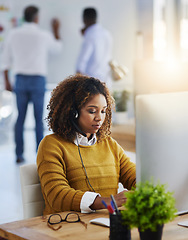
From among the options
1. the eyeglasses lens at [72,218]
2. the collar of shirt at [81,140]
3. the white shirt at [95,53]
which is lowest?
the eyeglasses lens at [72,218]

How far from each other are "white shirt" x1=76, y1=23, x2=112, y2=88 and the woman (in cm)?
293

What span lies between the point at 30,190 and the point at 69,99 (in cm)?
34

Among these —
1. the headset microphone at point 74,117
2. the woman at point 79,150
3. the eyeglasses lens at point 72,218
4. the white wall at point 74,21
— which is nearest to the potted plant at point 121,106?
the woman at point 79,150

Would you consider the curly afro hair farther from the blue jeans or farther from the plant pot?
the blue jeans

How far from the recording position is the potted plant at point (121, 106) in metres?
3.34

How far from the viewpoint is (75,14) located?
5203mm

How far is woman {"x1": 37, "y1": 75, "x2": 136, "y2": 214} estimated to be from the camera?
1367 mm

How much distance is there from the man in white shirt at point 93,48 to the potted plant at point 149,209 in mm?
3564

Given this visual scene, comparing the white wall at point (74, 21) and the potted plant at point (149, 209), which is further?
the white wall at point (74, 21)

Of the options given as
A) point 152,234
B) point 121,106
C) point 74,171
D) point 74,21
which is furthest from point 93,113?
point 74,21

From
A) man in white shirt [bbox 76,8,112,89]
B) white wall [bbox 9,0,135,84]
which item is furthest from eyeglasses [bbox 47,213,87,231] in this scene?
white wall [bbox 9,0,135,84]

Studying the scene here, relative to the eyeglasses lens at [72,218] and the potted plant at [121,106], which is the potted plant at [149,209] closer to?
the eyeglasses lens at [72,218]

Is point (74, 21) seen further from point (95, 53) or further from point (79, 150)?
point (79, 150)

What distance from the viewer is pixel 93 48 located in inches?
176
